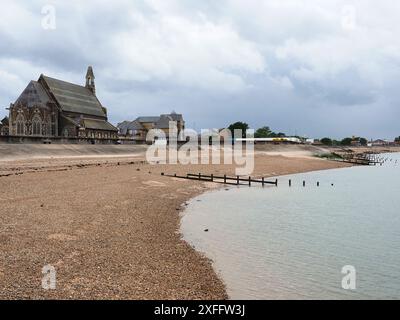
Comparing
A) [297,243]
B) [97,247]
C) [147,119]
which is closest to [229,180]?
[297,243]

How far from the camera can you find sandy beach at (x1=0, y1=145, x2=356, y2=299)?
10.5 m

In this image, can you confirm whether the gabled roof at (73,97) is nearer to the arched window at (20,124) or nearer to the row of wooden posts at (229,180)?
the arched window at (20,124)

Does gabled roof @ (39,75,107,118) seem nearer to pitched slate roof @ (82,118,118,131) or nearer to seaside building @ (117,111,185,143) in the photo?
pitched slate roof @ (82,118,118,131)

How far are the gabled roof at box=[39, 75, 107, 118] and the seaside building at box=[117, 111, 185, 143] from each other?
89.1ft

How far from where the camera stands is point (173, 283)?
1144 cm

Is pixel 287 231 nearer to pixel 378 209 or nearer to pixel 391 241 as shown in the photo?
pixel 391 241

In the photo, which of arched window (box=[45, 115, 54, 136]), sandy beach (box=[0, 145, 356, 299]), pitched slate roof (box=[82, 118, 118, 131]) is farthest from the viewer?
pitched slate roof (box=[82, 118, 118, 131])

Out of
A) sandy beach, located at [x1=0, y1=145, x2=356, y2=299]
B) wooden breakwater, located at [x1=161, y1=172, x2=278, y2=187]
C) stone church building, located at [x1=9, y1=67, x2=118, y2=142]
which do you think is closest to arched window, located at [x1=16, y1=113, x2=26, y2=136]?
stone church building, located at [x1=9, y1=67, x2=118, y2=142]

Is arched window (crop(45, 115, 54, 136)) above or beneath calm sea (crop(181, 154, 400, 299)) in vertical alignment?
above

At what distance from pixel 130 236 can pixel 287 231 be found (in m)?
8.80

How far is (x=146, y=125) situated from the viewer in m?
144

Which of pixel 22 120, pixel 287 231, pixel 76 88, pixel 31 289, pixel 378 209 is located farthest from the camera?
pixel 76 88

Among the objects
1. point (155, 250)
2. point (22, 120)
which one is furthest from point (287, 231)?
point (22, 120)

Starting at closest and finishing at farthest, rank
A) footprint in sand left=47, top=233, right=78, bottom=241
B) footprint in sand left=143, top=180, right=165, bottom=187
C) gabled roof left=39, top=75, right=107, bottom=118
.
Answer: footprint in sand left=47, top=233, right=78, bottom=241 → footprint in sand left=143, top=180, right=165, bottom=187 → gabled roof left=39, top=75, right=107, bottom=118
